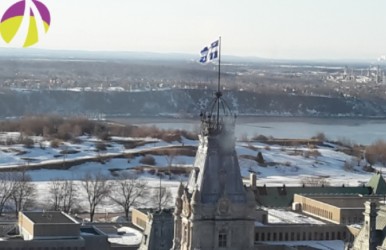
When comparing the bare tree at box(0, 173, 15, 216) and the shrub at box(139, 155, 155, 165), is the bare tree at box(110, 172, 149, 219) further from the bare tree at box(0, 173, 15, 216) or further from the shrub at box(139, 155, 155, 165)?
the shrub at box(139, 155, 155, 165)

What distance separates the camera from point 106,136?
121 m

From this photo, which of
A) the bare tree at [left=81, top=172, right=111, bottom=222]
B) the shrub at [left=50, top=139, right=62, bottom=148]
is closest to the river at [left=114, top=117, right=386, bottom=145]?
the shrub at [left=50, top=139, right=62, bottom=148]

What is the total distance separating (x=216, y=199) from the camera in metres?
28.2

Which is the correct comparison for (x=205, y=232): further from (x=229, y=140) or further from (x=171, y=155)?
(x=171, y=155)

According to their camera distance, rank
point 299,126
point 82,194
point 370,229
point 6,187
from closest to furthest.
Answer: point 370,229, point 6,187, point 82,194, point 299,126

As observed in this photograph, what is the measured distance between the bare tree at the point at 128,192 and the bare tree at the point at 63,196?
3.01 metres

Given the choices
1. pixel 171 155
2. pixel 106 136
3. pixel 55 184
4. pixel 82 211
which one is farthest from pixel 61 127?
pixel 82 211

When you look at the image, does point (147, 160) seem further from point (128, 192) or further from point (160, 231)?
point (160, 231)

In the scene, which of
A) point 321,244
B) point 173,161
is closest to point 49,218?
point 321,244

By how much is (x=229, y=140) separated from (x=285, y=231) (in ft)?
84.5

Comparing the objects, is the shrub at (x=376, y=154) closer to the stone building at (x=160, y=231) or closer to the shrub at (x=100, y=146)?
the shrub at (x=100, y=146)

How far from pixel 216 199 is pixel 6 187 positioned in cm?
5253

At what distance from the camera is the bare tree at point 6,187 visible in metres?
73.6

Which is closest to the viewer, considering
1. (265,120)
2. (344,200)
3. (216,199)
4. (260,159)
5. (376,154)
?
(216,199)
